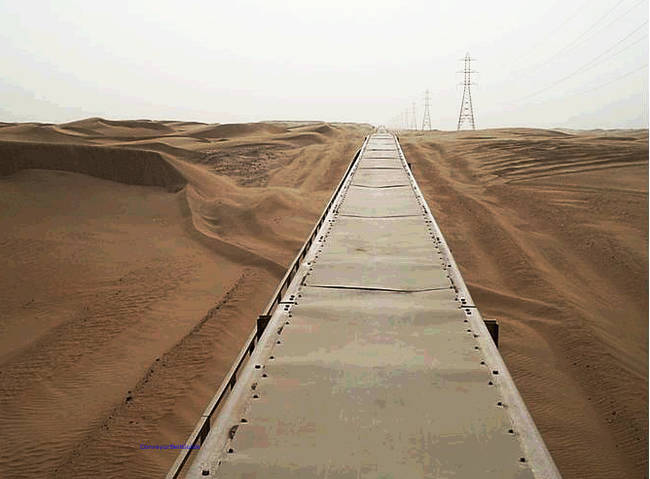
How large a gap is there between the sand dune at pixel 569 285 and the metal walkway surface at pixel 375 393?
6.06ft

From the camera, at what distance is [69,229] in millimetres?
10875

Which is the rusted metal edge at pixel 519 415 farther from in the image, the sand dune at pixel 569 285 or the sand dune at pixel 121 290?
the sand dune at pixel 121 290

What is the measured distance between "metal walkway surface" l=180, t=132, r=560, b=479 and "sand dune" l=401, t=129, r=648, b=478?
1847 mm

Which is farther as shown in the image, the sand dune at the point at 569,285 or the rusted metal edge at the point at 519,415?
the sand dune at the point at 569,285

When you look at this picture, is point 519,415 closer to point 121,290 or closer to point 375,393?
point 375,393

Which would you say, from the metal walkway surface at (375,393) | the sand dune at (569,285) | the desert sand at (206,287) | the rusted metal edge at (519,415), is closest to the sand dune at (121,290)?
the desert sand at (206,287)

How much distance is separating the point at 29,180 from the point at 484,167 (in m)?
13.8

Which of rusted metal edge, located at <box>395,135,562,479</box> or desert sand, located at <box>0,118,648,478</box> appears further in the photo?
desert sand, located at <box>0,118,648,478</box>

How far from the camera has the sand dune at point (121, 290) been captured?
4.95m

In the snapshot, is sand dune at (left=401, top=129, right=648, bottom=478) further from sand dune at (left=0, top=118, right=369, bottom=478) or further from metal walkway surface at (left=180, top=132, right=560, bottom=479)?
sand dune at (left=0, top=118, right=369, bottom=478)

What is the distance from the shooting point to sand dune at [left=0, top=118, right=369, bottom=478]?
4.95m

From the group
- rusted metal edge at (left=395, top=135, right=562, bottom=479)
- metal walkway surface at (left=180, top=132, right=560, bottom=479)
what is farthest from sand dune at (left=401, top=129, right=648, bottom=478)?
metal walkway surface at (left=180, top=132, right=560, bottom=479)

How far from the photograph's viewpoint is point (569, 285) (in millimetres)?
8125

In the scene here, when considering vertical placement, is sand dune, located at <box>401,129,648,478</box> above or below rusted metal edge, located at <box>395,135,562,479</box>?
below
